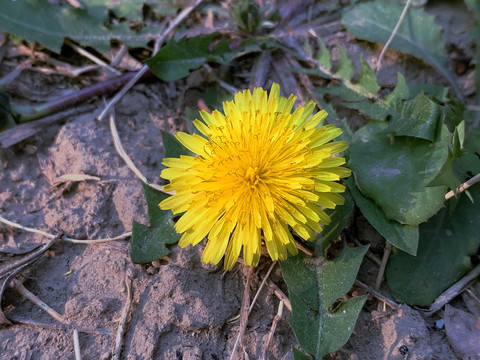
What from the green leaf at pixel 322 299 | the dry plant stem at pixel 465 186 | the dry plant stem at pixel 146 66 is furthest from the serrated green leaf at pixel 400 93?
the dry plant stem at pixel 146 66

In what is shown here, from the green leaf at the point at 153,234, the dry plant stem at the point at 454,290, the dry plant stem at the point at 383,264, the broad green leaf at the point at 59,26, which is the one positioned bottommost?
the dry plant stem at the point at 454,290

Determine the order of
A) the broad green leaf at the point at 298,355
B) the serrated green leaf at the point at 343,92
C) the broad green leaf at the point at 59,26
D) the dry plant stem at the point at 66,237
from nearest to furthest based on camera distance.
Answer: the broad green leaf at the point at 298,355 → the dry plant stem at the point at 66,237 → the serrated green leaf at the point at 343,92 → the broad green leaf at the point at 59,26

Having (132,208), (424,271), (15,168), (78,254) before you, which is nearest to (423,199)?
(424,271)

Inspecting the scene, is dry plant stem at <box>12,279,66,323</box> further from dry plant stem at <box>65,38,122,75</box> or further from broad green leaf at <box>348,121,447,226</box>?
broad green leaf at <box>348,121,447,226</box>

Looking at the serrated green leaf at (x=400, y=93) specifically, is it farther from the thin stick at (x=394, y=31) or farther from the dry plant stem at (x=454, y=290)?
the dry plant stem at (x=454, y=290)

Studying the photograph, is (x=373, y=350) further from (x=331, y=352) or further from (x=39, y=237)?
(x=39, y=237)

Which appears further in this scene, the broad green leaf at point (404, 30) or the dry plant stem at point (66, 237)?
the broad green leaf at point (404, 30)
